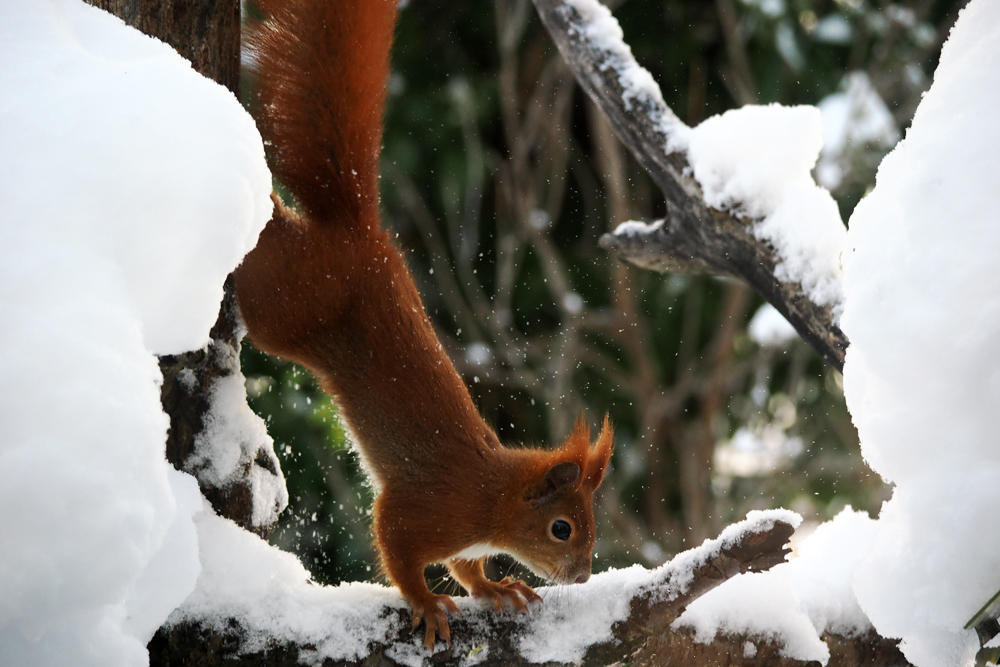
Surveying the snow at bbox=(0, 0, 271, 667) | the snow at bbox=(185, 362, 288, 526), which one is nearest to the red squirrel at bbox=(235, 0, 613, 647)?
the snow at bbox=(185, 362, 288, 526)

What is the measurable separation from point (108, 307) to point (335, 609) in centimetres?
53

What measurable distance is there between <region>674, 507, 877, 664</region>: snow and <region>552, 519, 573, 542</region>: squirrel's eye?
0.25 meters

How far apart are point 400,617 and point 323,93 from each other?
78cm

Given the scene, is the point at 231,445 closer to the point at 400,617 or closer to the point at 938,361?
the point at 400,617

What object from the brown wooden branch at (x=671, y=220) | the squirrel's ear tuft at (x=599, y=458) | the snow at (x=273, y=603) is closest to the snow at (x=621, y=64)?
Result: the brown wooden branch at (x=671, y=220)

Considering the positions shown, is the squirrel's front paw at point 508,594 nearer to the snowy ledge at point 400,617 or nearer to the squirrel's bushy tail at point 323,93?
the snowy ledge at point 400,617

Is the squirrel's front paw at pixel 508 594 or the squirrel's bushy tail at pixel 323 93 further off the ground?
the squirrel's bushy tail at pixel 323 93

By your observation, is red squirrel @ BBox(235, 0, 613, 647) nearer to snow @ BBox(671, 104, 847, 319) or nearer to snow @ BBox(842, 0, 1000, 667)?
snow @ BBox(671, 104, 847, 319)

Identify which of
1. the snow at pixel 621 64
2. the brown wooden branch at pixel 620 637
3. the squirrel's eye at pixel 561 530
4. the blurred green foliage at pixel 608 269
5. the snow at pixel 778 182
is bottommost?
the brown wooden branch at pixel 620 637

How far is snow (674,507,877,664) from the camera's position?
1131mm

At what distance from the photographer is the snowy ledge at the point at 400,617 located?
98 cm

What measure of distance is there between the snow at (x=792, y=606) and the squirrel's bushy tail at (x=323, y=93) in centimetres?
77

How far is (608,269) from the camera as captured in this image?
9.80 feet

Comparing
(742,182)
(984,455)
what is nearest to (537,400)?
(742,182)
